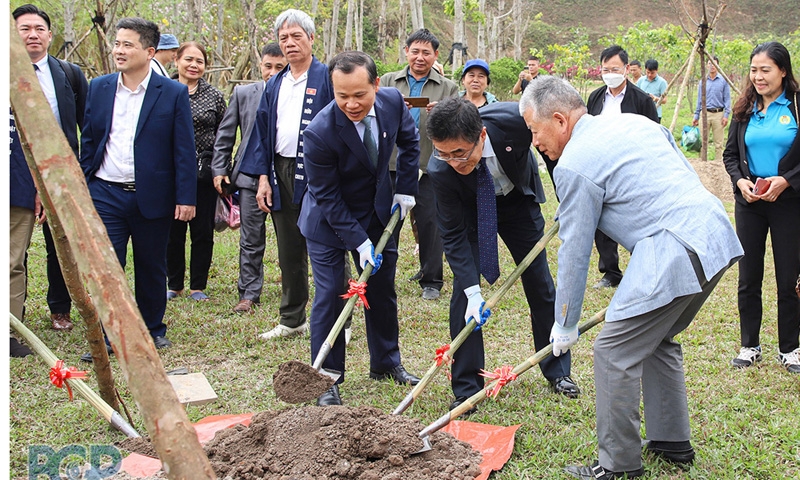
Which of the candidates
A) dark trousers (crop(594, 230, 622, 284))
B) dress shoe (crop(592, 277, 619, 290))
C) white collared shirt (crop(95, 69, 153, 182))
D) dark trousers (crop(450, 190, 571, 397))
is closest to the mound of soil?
dark trousers (crop(450, 190, 571, 397))

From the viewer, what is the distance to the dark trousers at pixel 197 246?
19.4 ft

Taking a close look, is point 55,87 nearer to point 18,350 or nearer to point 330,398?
point 18,350

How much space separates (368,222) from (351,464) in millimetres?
1463

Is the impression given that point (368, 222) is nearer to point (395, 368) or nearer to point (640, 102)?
point (395, 368)

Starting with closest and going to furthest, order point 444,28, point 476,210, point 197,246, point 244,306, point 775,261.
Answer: point 476,210
point 775,261
point 244,306
point 197,246
point 444,28

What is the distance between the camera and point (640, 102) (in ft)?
18.7

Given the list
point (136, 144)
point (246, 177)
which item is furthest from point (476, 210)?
point (246, 177)

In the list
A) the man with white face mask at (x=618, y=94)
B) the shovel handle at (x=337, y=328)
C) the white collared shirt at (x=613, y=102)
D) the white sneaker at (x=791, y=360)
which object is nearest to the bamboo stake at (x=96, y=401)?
the shovel handle at (x=337, y=328)

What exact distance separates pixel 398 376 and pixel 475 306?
0.89 meters

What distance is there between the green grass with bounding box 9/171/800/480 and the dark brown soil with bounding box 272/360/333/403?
418 millimetres

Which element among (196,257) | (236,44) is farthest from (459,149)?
(236,44)

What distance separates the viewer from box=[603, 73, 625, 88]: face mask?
5738mm

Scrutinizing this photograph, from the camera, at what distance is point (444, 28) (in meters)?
39.4

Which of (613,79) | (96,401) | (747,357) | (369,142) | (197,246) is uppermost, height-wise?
(613,79)
